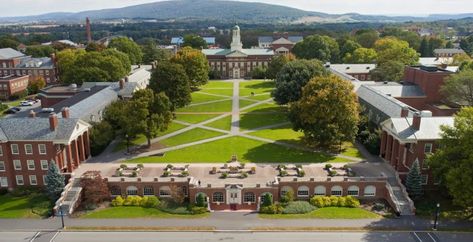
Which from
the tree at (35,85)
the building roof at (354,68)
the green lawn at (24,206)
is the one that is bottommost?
the green lawn at (24,206)

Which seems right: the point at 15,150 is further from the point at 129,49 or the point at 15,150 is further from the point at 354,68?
the point at 129,49

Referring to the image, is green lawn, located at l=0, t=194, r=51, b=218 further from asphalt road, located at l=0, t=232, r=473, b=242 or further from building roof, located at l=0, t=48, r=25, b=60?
building roof, located at l=0, t=48, r=25, b=60

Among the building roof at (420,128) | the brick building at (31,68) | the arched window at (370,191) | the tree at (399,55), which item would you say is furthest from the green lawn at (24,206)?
the tree at (399,55)

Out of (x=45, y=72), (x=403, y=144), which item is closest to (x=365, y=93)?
(x=403, y=144)

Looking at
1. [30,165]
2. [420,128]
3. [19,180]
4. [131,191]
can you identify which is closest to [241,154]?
[131,191]

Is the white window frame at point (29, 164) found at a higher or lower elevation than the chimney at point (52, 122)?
lower

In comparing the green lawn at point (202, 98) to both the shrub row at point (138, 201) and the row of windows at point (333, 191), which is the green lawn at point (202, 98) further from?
the row of windows at point (333, 191)
